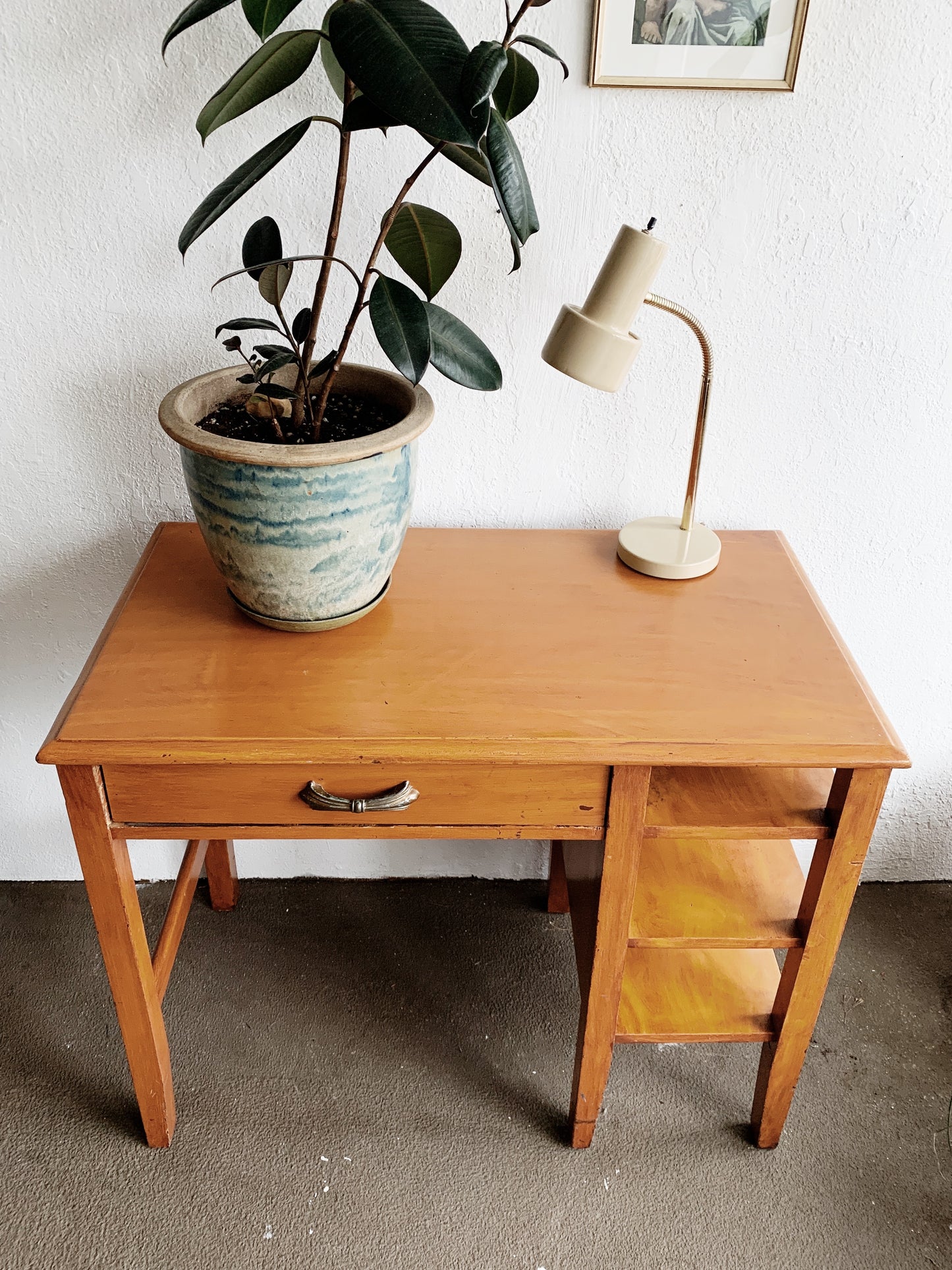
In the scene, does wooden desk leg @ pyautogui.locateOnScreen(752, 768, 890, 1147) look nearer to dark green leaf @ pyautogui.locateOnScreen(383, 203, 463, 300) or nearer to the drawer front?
the drawer front

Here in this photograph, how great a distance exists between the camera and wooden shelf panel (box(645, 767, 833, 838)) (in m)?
1.13

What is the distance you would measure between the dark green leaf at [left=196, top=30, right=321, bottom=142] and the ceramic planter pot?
0.31 meters

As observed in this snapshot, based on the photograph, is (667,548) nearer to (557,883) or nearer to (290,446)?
(290,446)

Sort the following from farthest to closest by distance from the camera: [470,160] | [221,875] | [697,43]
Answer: [221,875], [697,43], [470,160]

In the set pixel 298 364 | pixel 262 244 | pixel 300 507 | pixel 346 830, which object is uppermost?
pixel 262 244

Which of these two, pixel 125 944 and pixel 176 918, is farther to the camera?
pixel 176 918

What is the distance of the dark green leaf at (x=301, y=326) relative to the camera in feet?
3.79

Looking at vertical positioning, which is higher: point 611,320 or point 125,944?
point 611,320

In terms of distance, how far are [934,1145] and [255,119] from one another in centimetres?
170

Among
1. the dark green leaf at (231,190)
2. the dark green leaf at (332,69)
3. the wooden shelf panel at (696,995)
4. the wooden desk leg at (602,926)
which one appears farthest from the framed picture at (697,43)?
the wooden shelf panel at (696,995)

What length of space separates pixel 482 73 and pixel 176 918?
119 cm

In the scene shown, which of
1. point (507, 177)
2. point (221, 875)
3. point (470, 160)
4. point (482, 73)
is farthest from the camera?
point (221, 875)

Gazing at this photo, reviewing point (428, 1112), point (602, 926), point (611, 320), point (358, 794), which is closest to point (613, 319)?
point (611, 320)

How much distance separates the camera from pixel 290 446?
1.06 m
